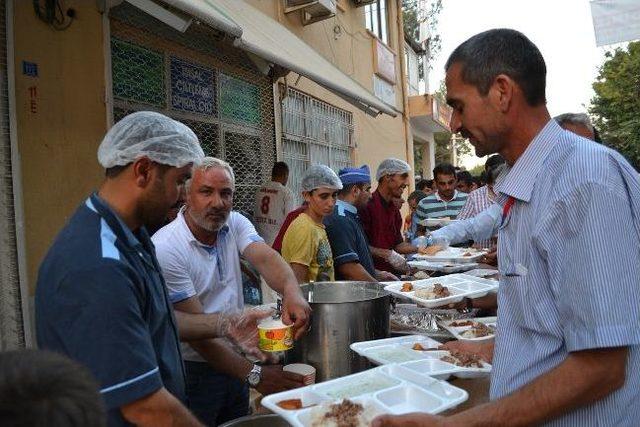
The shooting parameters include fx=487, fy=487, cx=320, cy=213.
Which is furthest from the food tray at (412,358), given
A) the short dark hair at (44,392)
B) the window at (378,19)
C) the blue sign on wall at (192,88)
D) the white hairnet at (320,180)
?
the window at (378,19)

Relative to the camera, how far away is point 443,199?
251 inches

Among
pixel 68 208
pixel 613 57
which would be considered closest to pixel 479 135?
pixel 68 208

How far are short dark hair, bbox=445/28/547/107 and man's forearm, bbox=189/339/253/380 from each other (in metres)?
1.48

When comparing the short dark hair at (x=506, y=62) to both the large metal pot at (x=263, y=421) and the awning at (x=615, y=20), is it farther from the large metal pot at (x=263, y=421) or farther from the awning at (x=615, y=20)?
the awning at (x=615, y=20)

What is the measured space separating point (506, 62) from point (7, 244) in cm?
336

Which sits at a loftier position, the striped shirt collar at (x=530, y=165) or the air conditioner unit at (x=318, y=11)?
the air conditioner unit at (x=318, y=11)

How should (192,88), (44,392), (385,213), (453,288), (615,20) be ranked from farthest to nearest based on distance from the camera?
(192,88) → (615,20) → (385,213) → (453,288) → (44,392)

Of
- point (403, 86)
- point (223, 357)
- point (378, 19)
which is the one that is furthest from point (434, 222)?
point (403, 86)

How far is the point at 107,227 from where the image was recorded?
137 centimetres

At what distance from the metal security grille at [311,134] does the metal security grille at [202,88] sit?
1.71 ft

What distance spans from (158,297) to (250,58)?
5216 millimetres

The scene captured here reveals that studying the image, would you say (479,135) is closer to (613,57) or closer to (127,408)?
(127,408)

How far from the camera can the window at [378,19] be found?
36.2ft

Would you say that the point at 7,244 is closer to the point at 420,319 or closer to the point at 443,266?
the point at 420,319
